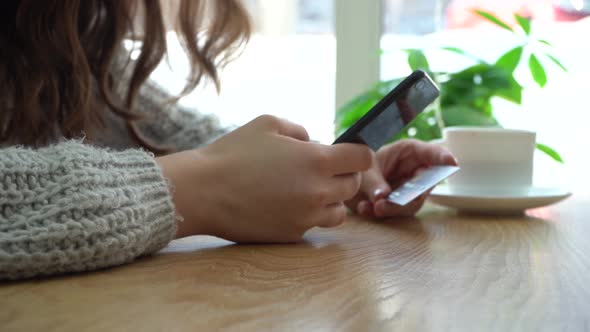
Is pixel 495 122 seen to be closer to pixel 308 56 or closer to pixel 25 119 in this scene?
pixel 308 56

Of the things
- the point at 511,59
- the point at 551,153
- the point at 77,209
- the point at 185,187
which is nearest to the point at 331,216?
the point at 185,187

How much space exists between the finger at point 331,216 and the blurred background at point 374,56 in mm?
898

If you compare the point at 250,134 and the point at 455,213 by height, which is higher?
the point at 250,134

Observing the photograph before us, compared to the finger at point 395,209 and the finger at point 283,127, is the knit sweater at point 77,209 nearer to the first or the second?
the finger at point 283,127

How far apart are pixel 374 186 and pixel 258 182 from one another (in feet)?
0.84

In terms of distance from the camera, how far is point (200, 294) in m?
0.45

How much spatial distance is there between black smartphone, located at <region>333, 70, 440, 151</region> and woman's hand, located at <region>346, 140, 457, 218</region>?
0.18 m

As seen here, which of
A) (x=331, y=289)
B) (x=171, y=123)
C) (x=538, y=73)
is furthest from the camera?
(x=538, y=73)

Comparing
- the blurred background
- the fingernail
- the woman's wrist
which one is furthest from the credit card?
the blurred background

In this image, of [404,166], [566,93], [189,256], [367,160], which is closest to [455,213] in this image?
[404,166]

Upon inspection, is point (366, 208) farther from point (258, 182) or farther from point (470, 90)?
point (470, 90)

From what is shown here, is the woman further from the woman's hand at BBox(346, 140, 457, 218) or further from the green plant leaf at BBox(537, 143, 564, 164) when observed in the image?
the green plant leaf at BBox(537, 143, 564, 164)

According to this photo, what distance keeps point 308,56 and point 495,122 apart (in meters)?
0.63

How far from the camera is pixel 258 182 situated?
62 centimetres
